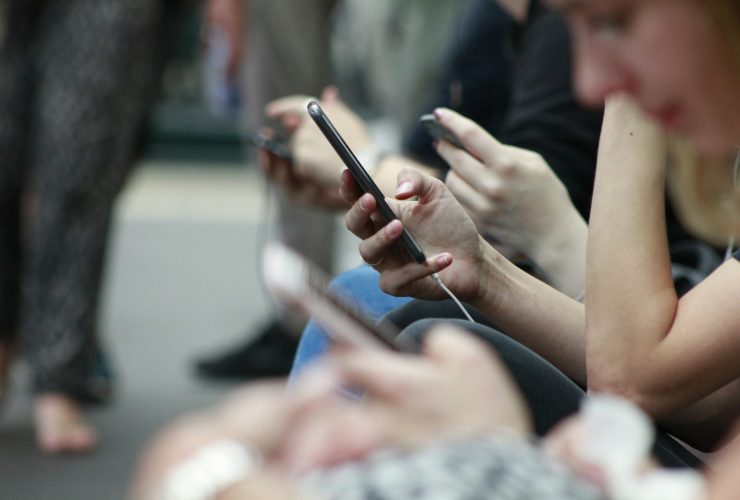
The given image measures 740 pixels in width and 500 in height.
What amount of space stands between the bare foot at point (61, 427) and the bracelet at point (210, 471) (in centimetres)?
271

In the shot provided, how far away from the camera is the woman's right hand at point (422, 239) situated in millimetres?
1776

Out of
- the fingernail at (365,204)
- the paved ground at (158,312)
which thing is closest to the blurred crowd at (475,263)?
the fingernail at (365,204)

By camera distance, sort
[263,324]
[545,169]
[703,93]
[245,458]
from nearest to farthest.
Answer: [245,458]
[703,93]
[545,169]
[263,324]

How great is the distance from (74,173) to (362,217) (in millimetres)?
1901

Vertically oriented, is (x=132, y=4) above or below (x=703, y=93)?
below

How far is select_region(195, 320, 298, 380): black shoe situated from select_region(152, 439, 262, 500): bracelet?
11.5ft

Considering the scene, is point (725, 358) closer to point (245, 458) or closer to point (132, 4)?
point (245, 458)

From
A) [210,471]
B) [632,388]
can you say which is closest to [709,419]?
[632,388]

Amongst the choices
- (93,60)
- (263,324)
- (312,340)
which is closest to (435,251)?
(312,340)

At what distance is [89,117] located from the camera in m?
3.51

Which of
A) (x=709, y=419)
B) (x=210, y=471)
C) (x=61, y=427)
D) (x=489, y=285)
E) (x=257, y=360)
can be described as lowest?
(x=257, y=360)

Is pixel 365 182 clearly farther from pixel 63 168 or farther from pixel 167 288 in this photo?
pixel 167 288

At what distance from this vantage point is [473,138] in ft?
6.54

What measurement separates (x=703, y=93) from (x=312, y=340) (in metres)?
0.87
